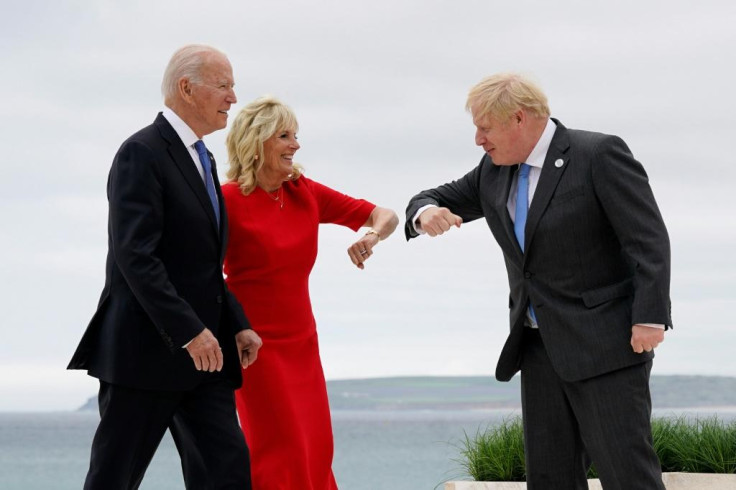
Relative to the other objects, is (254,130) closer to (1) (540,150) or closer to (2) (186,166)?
(2) (186,166)

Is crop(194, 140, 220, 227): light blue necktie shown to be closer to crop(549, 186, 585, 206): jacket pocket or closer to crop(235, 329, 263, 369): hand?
crop(235, 329, 263, 369): hand

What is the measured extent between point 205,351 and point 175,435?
56cm

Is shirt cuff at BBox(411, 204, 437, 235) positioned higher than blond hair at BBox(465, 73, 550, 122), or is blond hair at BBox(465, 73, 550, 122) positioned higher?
blond hair at BBox(465, 73, 550, 122)

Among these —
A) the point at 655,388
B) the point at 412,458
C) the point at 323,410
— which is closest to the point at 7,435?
the point at 412,458

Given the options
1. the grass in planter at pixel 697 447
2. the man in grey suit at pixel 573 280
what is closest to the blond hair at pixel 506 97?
the man in grey suit at pixel 573 280

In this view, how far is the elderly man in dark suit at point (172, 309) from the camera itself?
11.1 feet

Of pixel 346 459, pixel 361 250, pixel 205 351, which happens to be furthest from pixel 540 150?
pixel 346 459

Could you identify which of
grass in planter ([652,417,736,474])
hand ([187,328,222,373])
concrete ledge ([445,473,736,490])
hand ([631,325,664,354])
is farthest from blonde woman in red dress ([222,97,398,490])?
grass in planter ([652,417,736,474])

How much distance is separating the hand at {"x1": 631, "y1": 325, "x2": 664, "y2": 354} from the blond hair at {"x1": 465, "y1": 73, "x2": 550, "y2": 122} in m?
0.80

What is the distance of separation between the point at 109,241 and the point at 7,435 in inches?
2429

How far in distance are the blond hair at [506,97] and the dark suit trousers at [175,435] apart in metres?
1.27

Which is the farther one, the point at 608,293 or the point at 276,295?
the point at 276,295

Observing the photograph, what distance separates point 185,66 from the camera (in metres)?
3.70

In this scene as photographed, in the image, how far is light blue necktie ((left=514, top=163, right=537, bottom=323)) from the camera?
3.69 m
